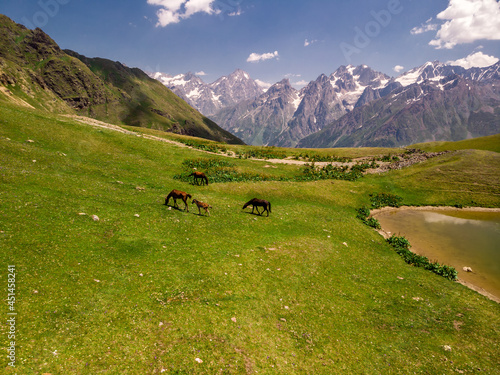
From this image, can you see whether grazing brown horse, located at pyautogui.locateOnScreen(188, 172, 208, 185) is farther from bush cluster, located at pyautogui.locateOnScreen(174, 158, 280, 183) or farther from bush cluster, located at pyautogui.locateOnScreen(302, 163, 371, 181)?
bush cluster, located at pyautogui.locateOnScreen(302, 163, 371, 181)

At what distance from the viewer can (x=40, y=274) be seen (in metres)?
12.4

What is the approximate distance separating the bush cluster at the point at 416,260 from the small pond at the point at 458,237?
1177 mm

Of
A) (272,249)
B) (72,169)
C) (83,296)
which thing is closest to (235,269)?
(272,249)

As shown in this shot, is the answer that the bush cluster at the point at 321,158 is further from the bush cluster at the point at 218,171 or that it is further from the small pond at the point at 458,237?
the small pond at the point at 458,237

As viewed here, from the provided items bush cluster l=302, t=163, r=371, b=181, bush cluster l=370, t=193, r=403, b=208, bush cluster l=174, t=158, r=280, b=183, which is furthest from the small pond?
bush cluster l=174, t=158, r=280, b=183

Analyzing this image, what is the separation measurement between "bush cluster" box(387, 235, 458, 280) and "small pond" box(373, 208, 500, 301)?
1177 millimetres

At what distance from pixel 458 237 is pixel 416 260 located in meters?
12.5

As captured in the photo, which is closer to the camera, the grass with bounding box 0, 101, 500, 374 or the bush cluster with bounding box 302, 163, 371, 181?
the grass with bounding box 0, 101, 500, 374

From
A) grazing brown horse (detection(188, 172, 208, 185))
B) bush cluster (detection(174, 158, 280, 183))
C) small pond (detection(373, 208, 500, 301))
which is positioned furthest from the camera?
bush cluster (detection(174, 158, 280, 183))

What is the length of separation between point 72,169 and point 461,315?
133 ft

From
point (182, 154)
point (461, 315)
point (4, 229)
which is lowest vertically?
point (461, 315)

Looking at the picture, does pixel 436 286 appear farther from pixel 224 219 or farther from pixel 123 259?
pixel 123 259

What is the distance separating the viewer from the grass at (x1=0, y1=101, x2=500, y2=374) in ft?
34.7

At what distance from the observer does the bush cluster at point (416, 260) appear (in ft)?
77.6
